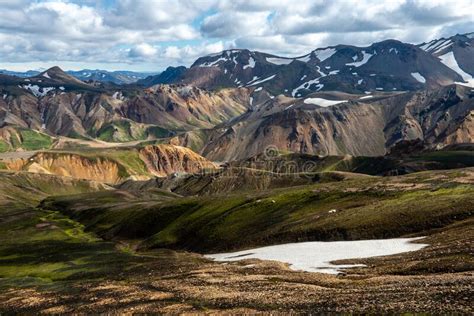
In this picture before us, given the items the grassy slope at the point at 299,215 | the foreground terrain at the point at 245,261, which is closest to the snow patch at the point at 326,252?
the foreground terrain at the point at 245,261

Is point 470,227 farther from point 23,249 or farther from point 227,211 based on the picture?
point 23,249

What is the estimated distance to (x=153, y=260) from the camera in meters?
85.0

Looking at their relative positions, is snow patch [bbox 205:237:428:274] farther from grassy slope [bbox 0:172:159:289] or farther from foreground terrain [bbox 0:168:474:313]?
grassy slope [bbox 0:172:159:289]

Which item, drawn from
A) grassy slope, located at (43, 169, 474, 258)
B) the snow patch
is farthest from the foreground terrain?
the snow patch

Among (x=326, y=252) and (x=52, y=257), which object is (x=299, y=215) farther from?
(x=52, y=257)

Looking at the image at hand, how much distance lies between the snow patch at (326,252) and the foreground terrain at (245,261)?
355cm

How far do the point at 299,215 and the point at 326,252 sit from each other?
119ft

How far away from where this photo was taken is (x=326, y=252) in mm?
75938

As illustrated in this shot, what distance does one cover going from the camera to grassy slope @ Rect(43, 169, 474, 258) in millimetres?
86812

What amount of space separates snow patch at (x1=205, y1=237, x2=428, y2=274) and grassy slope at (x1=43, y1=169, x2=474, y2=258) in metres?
5.74

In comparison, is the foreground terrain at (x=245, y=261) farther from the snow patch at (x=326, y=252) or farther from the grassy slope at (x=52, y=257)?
the snow patch at (x=326, y=252)

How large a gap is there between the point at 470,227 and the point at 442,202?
63.9ft

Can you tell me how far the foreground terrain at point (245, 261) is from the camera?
39.4 metres

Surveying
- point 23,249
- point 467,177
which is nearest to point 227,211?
point 23,249
